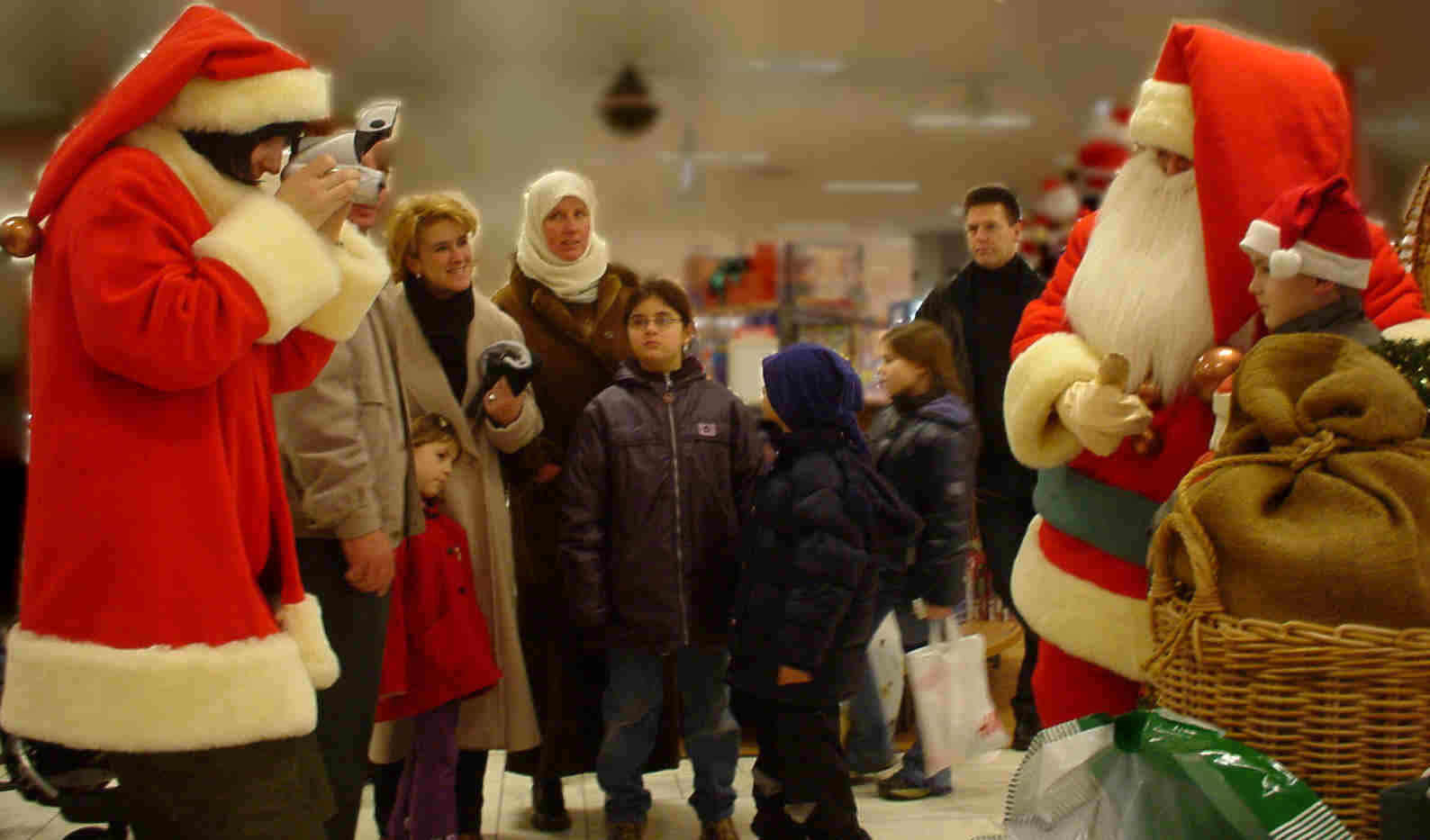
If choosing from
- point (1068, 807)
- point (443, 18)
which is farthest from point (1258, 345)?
point (443, 18)

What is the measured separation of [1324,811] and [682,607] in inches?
61.4

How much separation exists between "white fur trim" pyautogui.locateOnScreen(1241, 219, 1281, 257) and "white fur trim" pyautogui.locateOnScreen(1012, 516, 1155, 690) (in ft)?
1.76

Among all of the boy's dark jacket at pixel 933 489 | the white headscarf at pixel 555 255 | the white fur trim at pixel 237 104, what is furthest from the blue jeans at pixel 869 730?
the white fur trim at pixel 237 104

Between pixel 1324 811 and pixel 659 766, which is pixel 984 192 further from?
pixel 1324 811

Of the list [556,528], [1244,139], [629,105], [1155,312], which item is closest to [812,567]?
[556,528]

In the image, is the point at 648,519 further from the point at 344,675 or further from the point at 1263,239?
the point at 1263,239

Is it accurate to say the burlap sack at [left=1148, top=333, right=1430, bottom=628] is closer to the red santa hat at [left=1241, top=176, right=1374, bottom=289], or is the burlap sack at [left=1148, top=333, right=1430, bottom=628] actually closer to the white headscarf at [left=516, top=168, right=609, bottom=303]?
the red santa hat at [left=1241, top=176, right=1374, bottom=289]

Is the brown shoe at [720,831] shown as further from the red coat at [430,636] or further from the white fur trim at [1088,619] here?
the white fur trim at [1088,619]

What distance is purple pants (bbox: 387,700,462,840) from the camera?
111 inches

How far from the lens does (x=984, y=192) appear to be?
12.8 ft

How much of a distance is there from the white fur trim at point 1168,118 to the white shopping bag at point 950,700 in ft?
3.77

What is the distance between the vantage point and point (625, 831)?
9.99ft

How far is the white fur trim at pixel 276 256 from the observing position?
5.47 ft

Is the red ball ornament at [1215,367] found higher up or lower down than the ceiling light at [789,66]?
lower down
